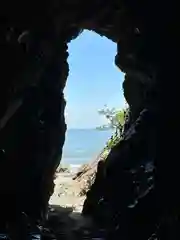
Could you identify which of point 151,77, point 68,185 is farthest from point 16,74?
point 68,185

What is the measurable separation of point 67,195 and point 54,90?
4972 millimetres

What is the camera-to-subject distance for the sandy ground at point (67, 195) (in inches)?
620

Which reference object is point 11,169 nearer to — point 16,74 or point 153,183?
point 16,74

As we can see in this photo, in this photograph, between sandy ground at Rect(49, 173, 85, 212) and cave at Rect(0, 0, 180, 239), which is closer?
cave at Rect(0, 0, 180, 239)

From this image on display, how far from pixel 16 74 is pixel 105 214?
3.58 metres

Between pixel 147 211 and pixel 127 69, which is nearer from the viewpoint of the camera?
pixel 147 211

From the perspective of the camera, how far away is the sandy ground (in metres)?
15.8

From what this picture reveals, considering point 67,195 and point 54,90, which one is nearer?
point 54,90

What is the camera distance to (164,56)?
9.88 m

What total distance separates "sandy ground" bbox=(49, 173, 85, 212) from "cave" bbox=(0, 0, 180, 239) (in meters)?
2.60

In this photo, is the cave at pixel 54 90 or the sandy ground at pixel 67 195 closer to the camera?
the cave at pixel 54 90

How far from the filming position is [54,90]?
13.5m

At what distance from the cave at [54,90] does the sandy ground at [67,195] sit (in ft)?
8.52

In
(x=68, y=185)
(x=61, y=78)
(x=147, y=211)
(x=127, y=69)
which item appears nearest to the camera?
(x=147, y=211)
